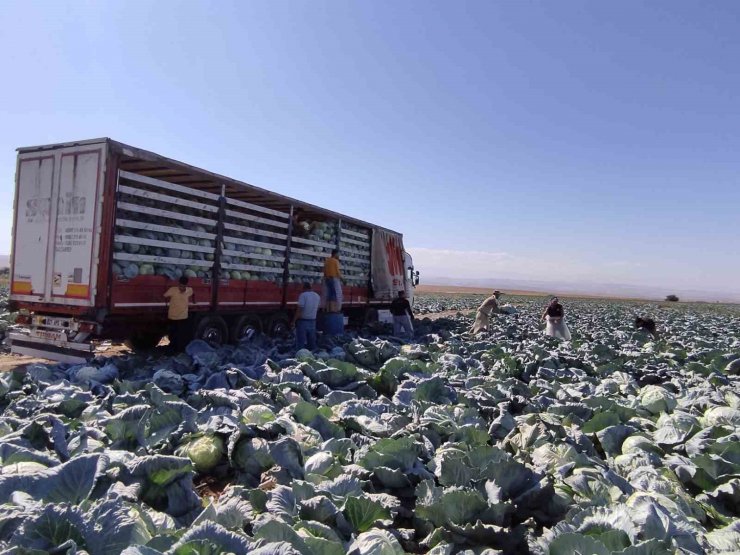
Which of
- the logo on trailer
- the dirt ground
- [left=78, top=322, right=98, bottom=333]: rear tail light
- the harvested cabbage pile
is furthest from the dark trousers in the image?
the harvested cabbage pile

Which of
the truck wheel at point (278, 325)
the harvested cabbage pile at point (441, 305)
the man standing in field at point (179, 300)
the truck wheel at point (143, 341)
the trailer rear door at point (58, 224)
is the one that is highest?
the trailer rear door at point (58, 224)

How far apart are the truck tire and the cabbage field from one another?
3799 mm

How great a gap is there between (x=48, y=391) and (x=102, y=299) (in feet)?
9.61

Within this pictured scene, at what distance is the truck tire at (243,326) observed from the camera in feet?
37.1

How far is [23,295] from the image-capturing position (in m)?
9.17

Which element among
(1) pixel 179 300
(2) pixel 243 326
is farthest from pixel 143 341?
(1) pixel 179 300

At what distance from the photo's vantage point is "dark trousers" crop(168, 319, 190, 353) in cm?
1002

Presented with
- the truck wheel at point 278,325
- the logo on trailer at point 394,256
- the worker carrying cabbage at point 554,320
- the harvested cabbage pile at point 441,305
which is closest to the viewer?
the truck wheel at point 278,325

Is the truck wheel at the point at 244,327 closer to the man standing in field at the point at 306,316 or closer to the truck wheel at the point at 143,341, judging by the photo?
the man standing in field at the point at 306,316

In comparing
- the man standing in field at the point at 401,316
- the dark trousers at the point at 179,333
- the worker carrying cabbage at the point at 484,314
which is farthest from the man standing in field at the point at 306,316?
the worker carrying cabbage at the point at 484,314

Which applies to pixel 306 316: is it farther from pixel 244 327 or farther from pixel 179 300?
pixel 179 300

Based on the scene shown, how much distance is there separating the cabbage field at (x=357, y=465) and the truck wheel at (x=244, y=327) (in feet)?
12.5

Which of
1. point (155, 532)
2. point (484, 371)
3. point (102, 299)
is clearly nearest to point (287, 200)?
point (102, 299)

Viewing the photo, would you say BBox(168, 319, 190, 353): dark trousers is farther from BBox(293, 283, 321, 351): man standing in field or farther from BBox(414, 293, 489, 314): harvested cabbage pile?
BBox(414, 293, 489, 314): harvested cabbage pile
